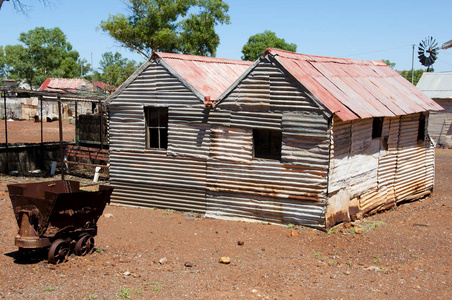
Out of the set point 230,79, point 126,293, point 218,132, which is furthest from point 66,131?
point 126,293

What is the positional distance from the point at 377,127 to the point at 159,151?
19.7 feet

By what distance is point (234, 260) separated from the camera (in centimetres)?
912

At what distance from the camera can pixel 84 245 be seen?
8.70 m

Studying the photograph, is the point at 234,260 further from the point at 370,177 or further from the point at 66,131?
the point at 66,131

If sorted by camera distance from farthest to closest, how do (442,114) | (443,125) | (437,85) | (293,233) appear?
(437,85) < (443,125) < (442,114) < (293,233)

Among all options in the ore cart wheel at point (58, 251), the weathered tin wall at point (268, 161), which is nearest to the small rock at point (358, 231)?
the weathered tin wall at point (268, 161)

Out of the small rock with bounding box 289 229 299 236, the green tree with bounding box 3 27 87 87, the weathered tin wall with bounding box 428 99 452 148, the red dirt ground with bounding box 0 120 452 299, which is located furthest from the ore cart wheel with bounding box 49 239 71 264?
the green tree with bounding box 3 27 87 87

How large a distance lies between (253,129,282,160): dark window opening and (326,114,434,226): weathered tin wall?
53.6 inches

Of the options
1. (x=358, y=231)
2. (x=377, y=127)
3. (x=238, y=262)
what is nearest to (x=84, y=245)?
(x=238, y=262)

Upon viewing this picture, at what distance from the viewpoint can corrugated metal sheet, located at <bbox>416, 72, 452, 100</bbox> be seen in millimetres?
28258

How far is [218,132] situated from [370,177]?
4253 millimetres

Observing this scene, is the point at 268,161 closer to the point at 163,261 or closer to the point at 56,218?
the point at 163,261

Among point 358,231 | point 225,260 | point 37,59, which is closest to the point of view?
point 225,260

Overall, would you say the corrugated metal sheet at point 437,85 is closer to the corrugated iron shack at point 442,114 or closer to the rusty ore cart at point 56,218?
the corrugated iron shack at point 442,114
